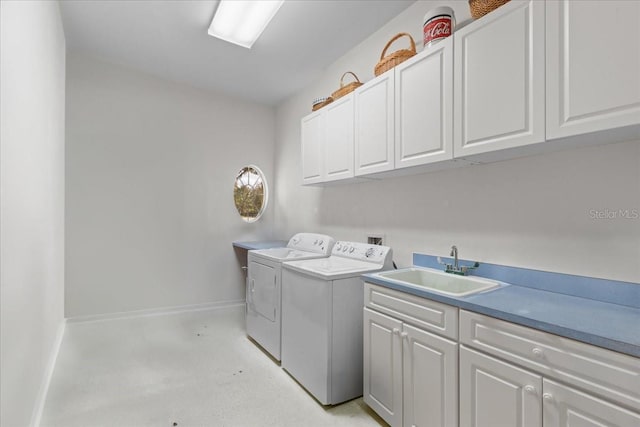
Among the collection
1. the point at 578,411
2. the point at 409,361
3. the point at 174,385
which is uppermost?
the point at 578,411

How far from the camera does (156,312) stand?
3.66 meters

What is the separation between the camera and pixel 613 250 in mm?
1396

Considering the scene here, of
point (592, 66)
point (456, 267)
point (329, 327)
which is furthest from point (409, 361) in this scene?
point (592, 66)

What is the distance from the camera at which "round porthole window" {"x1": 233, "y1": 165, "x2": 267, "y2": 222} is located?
Answer: 13.9 feet

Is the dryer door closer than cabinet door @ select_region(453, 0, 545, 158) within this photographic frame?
No

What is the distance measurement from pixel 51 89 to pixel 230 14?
1.46m

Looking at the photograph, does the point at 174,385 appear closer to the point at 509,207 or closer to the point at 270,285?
the point at 270,285

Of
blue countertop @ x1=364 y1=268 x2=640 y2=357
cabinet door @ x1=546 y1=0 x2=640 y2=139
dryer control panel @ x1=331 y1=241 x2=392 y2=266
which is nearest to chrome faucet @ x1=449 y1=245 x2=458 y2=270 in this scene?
blue countertop @ x1=364 y1=268 x2=640 y2=357

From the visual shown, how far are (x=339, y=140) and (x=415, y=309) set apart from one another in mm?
1551

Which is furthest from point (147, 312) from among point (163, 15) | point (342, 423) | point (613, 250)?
point (613, 250)

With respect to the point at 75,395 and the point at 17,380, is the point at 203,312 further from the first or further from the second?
the point at 17,380

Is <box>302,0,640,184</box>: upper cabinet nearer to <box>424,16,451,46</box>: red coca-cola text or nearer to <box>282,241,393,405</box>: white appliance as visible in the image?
<box>424,16,451,46</box>: red coca-cola text

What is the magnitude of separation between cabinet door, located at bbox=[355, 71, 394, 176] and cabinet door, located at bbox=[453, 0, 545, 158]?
512mm

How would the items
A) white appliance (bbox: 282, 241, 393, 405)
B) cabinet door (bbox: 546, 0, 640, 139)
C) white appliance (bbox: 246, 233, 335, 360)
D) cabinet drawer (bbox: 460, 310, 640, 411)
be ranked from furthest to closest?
1. white appliance (bbox: 246, 233, 335, 360)
2. white appliance (bbox: 282, 241, 393, 405)
3. cabinet door (bbox: 546, 0, 640, 139)
4. cabinet drawer (bbox: 460, 310, 640, 411)
